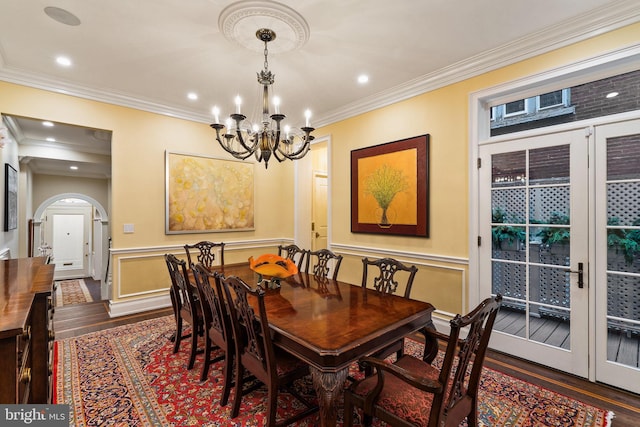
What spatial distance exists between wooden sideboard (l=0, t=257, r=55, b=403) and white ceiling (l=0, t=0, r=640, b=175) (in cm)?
196

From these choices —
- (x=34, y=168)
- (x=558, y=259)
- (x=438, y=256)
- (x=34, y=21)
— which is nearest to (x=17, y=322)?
(x=34, y=21)

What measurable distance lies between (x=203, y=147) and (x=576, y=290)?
478cm

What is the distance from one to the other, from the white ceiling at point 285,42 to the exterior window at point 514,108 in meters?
0.41

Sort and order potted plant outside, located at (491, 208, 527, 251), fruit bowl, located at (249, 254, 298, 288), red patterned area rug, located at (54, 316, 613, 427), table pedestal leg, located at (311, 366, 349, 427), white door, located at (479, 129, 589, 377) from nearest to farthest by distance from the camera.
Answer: table pedestal leg, located at (311, 366, 349, 427) < red patterned area rug, located at (54, 316, 613, 427) < fruit bowl, located at (249, 254, 298, 288) < white door, located at (479, 129, 589, 377) < potted plant outside, located at (491, 208, 527, 251)

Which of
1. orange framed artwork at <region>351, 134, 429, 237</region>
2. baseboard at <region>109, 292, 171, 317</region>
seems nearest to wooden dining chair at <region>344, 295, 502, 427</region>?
Answer: orange framed artwork at <region>351, 134, 429, 237</region>

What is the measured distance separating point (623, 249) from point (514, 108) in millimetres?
1505

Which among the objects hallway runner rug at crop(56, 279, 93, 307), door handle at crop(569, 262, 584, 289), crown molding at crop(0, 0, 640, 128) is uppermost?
crown molding at crop(0, 0, 640, 128)

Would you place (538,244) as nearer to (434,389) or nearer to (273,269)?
(434,389)

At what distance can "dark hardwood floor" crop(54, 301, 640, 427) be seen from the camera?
203 centimetres

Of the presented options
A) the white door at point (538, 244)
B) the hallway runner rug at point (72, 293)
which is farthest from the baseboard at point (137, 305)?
the white door at point (538, 244)

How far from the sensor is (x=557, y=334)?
2.57 m

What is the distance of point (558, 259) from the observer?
2.56 meters

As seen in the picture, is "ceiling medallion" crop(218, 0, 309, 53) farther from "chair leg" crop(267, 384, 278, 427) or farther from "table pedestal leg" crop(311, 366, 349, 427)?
"chair leg" crop(267, 384, 278, 427)

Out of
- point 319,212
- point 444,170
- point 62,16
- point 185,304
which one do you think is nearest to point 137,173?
point 62,16
